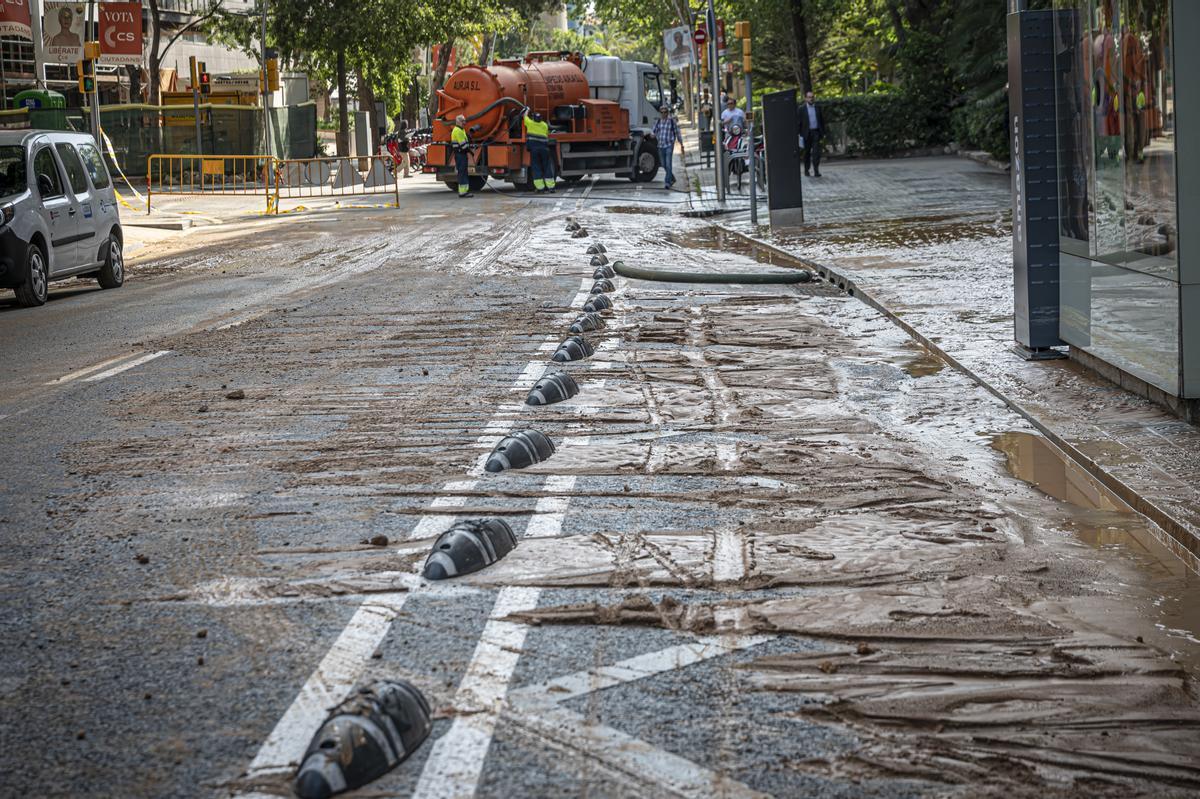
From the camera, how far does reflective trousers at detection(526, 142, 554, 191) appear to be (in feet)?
115

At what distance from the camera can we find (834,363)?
10.4 m

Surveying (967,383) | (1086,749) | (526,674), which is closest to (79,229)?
(967,383)

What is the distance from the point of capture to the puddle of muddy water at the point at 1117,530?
16.3 ft

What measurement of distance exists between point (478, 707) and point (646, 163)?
35.9 m

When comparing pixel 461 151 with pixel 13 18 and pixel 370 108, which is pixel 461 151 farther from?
pixel 370 108

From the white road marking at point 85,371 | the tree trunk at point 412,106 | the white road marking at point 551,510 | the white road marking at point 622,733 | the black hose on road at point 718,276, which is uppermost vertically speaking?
the tree trunk at point 412,106

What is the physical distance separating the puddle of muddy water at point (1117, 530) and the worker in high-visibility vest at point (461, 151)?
2812cm

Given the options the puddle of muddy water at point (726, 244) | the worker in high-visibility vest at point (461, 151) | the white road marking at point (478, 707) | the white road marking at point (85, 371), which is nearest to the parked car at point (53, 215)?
the white road marking at point (85, 371)

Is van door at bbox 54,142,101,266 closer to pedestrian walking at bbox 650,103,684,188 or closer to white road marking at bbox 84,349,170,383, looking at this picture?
white road marking at bbox 84,349,170,383

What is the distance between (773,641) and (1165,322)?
13.8 ft

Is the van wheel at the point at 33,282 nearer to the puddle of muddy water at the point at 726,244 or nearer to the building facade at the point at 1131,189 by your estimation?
the puddle of muddy water at the point at 726,244

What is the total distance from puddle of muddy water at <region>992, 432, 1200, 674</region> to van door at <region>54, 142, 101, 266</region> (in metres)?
12.6

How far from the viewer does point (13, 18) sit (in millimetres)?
32719

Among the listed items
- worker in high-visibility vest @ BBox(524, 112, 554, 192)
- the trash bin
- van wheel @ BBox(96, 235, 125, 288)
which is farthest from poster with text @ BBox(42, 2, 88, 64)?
van wheel @ BBox(96, 235, 125, 288)
